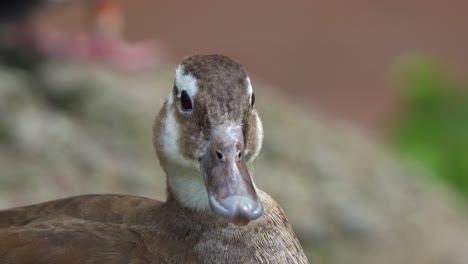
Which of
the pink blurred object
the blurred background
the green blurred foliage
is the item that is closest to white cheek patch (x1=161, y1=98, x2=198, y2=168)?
the blurred background

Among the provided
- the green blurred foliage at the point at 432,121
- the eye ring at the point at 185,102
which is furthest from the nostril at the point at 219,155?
the green blurred foliage at the point at 432,121

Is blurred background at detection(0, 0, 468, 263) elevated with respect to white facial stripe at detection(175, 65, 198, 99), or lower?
lower

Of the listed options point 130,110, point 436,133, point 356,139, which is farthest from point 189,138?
point 436,133

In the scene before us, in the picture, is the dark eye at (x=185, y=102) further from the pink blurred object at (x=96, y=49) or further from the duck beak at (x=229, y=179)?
the pink blurred object at (x=96, y=49)

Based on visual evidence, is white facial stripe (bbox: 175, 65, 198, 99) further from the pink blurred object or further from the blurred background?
the pink blurred object

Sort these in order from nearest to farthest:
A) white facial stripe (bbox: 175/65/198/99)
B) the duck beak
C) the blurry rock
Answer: the duck beak
white facial stripe (bbox: 175/65/198/99)
the blurry rock

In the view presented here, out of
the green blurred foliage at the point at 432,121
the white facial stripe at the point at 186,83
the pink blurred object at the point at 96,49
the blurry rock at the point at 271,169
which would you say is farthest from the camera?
the green blurred foliage at the point at 432,121

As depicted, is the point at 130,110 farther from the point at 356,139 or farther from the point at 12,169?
the point at 356,139
